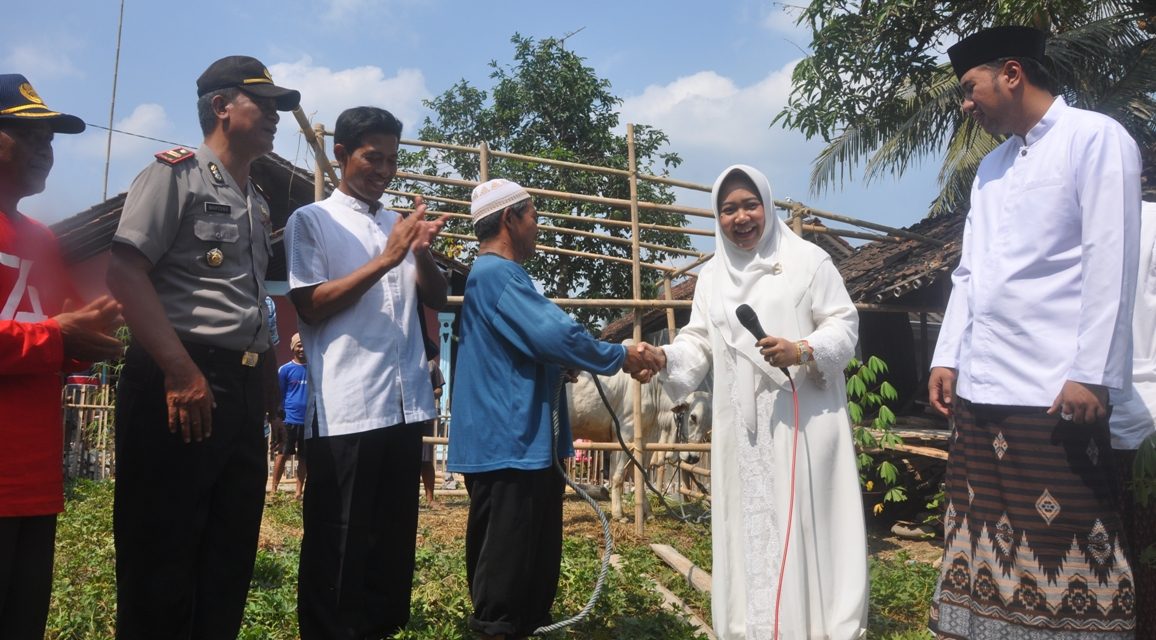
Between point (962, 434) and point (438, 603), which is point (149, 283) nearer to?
point (438, 603)

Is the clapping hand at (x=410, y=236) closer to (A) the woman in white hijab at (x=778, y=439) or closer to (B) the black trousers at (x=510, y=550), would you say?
(B) the black trousers at (x=510, y=550)

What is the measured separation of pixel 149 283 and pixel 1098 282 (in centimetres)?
276

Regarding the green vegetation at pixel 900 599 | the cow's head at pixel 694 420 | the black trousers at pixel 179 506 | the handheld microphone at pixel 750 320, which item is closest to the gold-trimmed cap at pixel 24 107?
the black trousers at pixel 179 506

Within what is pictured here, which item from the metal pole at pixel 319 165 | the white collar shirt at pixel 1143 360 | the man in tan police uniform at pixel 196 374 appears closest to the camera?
the man in tan police uniform at pixel 196 374

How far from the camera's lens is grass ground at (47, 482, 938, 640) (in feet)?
13.0

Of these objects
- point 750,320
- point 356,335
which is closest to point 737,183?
point 750,320

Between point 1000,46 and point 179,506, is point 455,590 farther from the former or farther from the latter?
point 1000,46

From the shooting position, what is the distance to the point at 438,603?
13.8 ft

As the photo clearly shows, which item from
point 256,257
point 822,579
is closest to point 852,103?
point 822,579

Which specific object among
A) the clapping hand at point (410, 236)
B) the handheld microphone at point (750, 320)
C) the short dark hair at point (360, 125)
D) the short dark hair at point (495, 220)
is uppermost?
the short dark hair at point (360, 125)

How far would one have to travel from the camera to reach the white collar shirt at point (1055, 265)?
8.66ft

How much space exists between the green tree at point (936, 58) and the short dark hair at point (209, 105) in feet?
30.0

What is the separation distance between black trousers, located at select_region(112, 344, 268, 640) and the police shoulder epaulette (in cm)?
56

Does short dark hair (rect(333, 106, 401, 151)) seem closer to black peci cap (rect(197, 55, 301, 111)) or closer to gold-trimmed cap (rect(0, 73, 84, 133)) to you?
black peci cap (rect(197, 55, 301, 111))
